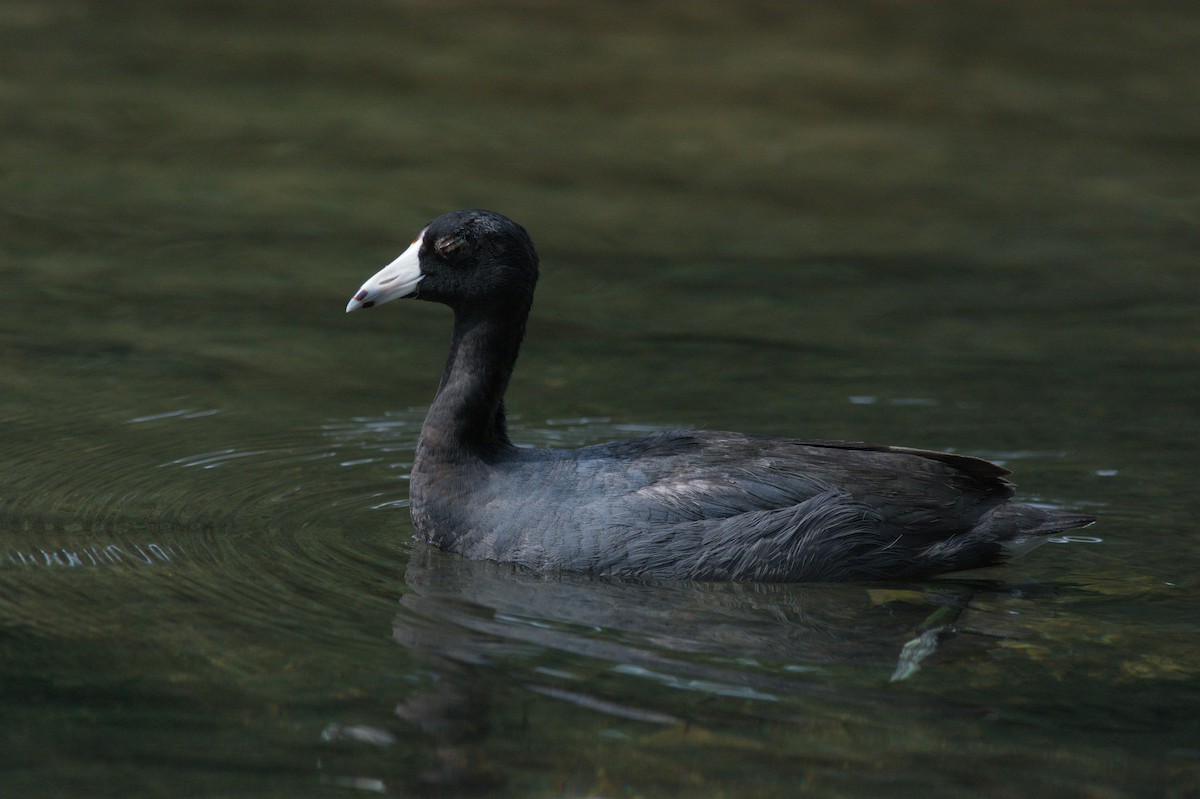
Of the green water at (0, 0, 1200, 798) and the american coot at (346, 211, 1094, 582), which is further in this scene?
the american coot at (346, 211, 1094, 582)

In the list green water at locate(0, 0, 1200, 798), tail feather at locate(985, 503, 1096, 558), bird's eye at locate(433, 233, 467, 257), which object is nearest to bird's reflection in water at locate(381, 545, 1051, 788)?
green water at locate(0, 0, 1200, 798)

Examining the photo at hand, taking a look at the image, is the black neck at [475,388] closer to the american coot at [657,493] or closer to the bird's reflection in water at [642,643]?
the american coot at [657,493]

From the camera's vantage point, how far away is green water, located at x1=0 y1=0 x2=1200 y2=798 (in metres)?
5.17

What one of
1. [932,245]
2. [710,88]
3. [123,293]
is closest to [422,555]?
[123,293]

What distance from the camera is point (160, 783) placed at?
4.73 metres

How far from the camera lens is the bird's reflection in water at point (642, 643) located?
5301 millimetres

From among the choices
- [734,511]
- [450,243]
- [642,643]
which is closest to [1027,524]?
[734,511]

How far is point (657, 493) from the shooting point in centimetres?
661

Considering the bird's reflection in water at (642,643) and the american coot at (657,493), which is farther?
the american coot at (657,493)

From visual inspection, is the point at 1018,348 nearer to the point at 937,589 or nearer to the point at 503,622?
the point at 937,589

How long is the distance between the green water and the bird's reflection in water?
0.02 meters

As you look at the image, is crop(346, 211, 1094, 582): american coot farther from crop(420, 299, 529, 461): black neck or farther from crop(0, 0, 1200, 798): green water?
crop(0, 0, 1200, 798): green water

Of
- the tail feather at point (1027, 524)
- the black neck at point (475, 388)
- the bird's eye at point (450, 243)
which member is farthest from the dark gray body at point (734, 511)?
the bird's eye at point (450, 243)

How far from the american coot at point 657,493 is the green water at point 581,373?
5.5 inches
